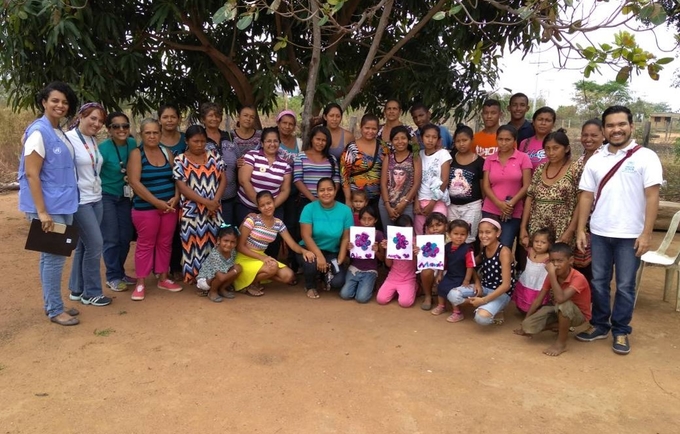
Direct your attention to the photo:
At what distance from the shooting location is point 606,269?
365 cm

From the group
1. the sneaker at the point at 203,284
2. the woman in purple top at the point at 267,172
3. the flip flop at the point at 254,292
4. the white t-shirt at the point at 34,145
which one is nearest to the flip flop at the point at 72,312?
the sneaker at the point at 203,284

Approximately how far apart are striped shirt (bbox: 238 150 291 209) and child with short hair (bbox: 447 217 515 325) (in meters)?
1.84

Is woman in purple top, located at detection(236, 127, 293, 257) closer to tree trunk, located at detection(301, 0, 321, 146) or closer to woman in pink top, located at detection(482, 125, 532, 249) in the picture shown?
tree trunk, located at detection(301, 0, 321, 146)

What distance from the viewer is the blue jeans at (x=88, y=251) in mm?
3921

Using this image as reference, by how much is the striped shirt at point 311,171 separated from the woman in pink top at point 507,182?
1399 millimetres

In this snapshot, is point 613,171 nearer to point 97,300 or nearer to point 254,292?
point 254,292

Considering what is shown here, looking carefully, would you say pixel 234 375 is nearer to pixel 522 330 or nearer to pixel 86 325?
pixel 86 325

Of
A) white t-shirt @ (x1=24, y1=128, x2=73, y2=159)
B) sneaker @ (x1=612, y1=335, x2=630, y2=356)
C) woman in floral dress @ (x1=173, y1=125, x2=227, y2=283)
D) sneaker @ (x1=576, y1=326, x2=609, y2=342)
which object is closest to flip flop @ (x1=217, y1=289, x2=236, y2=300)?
woman in floral dress @ (x1=173, y1=125, x2=227, y2=283)

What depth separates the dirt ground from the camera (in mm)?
2703

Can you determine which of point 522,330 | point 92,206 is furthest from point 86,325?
point 522,330

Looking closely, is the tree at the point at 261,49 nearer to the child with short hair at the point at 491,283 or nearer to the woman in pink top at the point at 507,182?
the woman in pink top at the point at 507,182

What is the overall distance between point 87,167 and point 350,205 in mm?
2268

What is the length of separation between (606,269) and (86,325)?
3.85 metres

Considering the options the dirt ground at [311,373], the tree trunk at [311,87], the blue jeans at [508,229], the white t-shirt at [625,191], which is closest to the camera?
the dirt ground at [311,373]
